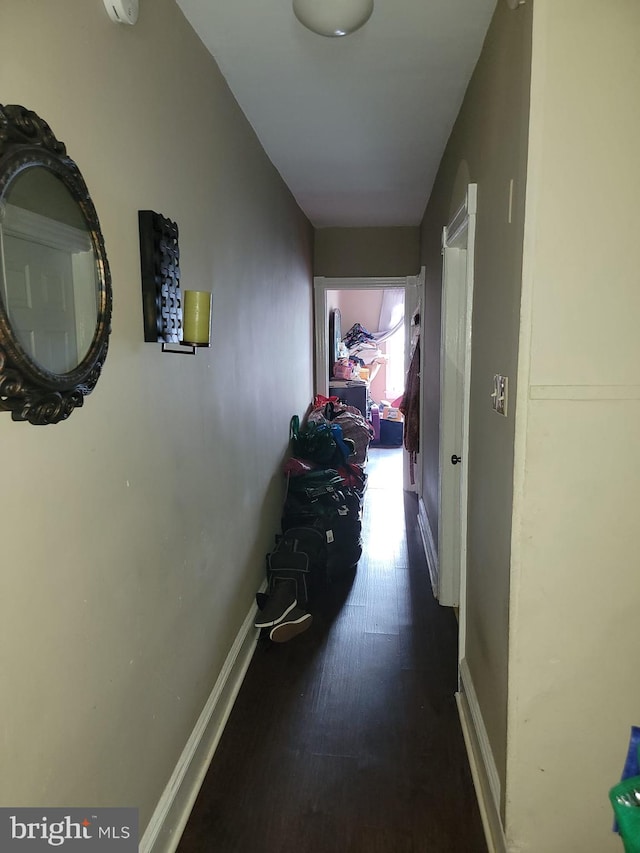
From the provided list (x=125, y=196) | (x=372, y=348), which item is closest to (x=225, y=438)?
(x=125, y=196)

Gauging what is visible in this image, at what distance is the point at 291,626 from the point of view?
2.62m

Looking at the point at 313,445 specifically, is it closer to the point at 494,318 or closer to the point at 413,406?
the point at 413,406

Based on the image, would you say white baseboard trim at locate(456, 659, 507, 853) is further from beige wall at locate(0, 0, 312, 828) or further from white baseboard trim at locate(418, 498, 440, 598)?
beige wall at locate(0, 0, 312, 828)

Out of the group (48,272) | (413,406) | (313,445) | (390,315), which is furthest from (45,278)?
(390,315)

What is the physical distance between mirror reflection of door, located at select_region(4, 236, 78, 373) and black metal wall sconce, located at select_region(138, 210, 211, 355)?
365 millimetres

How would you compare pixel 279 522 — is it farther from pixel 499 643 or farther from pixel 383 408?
pixel 383 408

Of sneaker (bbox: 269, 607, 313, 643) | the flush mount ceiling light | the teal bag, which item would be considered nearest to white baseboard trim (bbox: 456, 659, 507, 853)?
sneaker (bbox: 269, 607, 313, 643)

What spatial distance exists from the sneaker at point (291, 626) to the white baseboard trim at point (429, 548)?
0.81 m

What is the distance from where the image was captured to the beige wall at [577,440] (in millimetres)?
1281

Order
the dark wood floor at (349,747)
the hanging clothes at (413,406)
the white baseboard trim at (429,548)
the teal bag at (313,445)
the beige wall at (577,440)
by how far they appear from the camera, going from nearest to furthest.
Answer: the beige wall at (577,440)
the dark wood floor at (349,747)
the white baseboard trim at (429,548)
the teal bag at (313,445)
the hanging clothes at (413,406)

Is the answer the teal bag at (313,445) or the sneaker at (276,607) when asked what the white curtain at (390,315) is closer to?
the teal bag at (313,445)

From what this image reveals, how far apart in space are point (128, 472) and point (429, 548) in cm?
265

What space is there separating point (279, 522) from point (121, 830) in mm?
2155

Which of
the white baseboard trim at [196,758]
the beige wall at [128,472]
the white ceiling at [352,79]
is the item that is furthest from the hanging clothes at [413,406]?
the white baseboard trim at [196,758]
